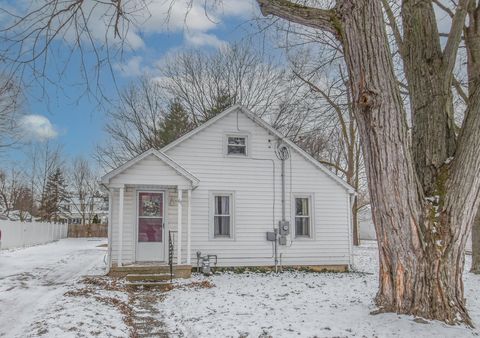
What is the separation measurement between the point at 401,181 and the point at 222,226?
8243 millimetres

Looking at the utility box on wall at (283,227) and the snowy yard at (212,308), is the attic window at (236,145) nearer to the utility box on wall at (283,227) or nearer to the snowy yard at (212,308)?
the utility box on wall at (283,227)

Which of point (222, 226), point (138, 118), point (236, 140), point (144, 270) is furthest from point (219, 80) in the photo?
point (144, 270)

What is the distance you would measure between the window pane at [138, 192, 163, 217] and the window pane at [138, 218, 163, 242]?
173 millimetres

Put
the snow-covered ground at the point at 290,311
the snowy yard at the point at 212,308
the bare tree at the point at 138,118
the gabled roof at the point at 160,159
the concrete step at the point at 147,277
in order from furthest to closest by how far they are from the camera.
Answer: the bare tree at the point at 138,118 < the gabled roof at the point at 160,159 < the concrete step at the point at 147,277 < the snowy yard at the point at 212,308 < the snow-covered ground at the point at 290,311

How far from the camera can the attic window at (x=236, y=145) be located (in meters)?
13.1

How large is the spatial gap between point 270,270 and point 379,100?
8.71 metres

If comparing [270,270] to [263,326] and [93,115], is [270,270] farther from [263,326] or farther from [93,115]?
[93,115]

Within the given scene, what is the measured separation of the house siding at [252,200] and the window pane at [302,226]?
0.72 ft

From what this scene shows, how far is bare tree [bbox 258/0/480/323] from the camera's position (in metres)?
5.08

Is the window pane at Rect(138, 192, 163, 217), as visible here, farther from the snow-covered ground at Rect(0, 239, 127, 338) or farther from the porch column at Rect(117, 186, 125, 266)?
the snow-covered ground at Rect(0, 239, 127, 338)

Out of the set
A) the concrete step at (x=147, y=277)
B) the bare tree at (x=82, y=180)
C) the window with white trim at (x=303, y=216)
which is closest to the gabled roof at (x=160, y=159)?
the concrete step at (x=147, y=277)

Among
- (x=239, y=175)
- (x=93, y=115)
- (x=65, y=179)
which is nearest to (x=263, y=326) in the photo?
(x=93, y=115)

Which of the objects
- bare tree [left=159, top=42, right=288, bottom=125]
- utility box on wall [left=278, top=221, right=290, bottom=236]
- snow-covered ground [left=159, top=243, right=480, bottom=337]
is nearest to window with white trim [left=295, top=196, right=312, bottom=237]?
utility box on wall [left=278, top=221, right=290, bottom=236]

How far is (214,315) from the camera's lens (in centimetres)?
658
